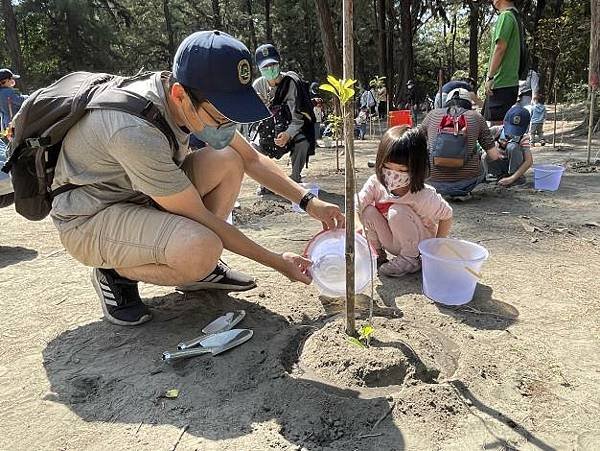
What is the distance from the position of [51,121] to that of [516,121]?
441cm

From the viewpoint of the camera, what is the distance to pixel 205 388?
2.01 metres

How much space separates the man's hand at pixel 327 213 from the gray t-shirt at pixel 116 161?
682 millimetres

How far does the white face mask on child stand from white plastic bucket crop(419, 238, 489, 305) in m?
0.34

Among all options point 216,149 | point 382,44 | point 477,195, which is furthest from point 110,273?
point 382,44

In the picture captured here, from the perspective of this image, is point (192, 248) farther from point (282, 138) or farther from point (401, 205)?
point (282, 138)

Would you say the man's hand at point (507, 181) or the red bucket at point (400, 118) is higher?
the red bucket at point (400, 118)

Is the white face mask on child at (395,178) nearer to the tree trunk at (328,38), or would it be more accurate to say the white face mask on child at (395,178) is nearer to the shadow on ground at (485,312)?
the shadow on ground at (485,312)

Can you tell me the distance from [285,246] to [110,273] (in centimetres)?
149

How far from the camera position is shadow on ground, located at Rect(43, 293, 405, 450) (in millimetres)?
1796

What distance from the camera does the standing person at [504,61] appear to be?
4.95 meters

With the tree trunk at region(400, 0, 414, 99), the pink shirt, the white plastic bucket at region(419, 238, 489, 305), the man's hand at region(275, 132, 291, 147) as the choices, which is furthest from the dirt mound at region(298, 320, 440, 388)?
the tree trunk at region(400, 0, 414, 99)

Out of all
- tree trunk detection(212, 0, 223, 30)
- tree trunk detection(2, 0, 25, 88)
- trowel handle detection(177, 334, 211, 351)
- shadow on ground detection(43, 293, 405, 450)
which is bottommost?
shadow on ground detection(43, 293, 405, 450)

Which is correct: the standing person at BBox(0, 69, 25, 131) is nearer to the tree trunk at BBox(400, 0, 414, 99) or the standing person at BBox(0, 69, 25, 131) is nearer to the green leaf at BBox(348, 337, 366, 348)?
the green leaf at BBox(348, 337, 366, 348)

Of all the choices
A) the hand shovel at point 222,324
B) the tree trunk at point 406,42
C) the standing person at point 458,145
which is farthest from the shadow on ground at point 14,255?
the tree trunk at point 406,42
